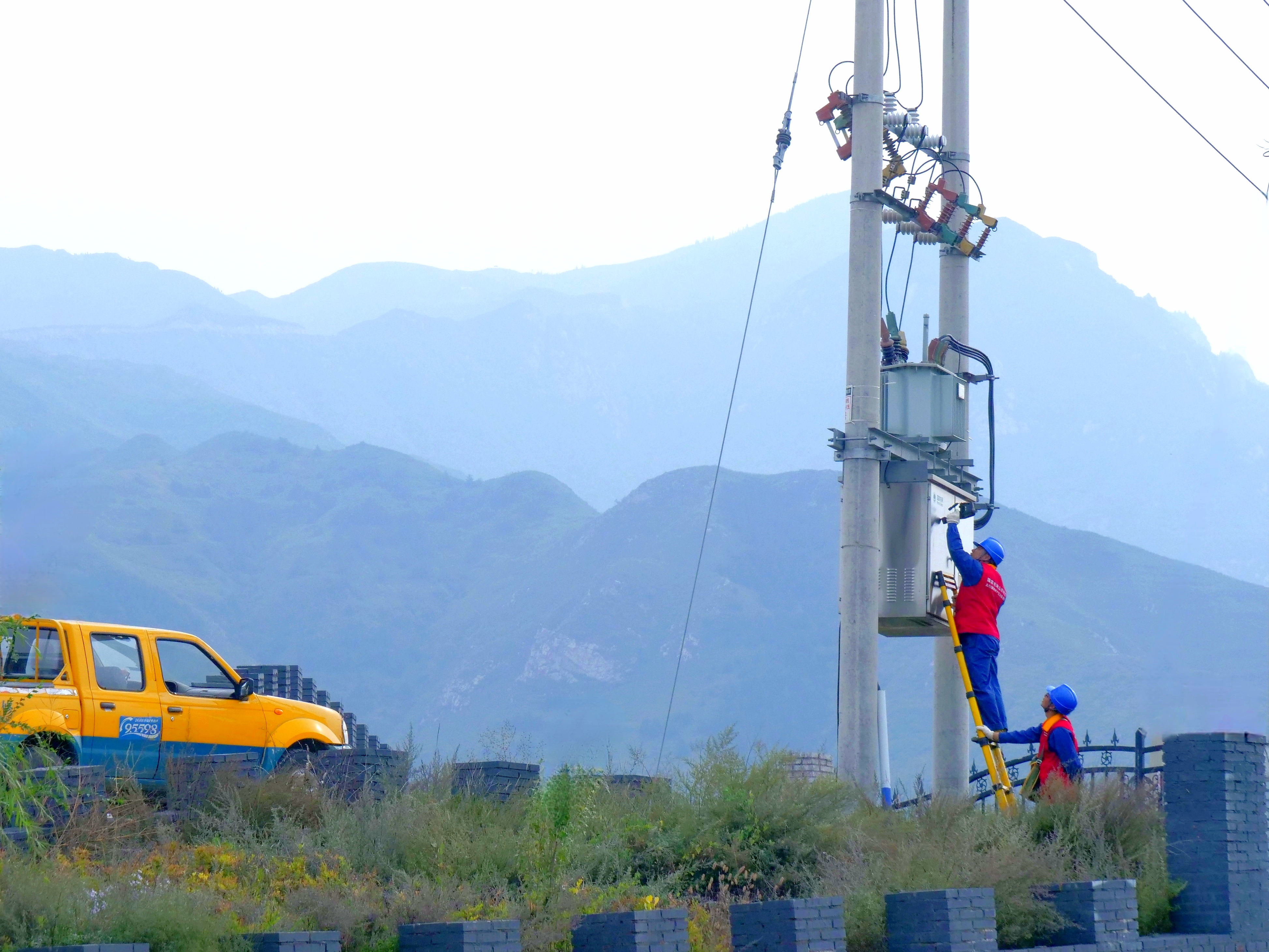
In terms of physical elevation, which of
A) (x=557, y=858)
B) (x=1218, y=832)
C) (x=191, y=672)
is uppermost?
(x=191, y=672)

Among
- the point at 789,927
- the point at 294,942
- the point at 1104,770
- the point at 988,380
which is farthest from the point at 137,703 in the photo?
the point at 988,380

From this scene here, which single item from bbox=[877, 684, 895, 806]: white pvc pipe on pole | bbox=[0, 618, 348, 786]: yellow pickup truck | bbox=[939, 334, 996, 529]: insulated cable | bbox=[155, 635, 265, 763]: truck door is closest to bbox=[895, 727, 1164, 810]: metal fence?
bbox=[877, 684, 895, 806]: white pvc pipe on pole

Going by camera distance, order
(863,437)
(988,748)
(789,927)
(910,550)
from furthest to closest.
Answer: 1. (910,550)
2. (863,437)
3. (988,748)
4. (789,927)

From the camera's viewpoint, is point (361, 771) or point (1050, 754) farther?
point (1050, 754)

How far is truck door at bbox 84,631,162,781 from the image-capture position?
44.0ft

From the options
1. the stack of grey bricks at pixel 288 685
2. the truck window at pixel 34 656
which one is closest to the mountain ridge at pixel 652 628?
the stack of grey bricks at pixel 288 685

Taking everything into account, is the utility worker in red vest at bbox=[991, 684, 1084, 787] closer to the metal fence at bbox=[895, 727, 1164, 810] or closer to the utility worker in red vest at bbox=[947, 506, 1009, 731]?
the metal fence at bbox=[895, 727, 1164, 810]

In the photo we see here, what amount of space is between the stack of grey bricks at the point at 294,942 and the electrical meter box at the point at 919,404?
10.3 meters

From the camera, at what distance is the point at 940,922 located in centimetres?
968

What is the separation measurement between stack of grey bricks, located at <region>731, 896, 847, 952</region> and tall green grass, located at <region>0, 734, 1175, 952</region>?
0.22 m

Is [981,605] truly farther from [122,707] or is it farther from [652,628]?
[652,628]

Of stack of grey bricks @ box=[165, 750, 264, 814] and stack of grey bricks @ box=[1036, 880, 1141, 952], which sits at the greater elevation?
stack of grey bricks @ box=[165, 750, 264, 814]

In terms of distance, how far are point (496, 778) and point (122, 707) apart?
3261 mm

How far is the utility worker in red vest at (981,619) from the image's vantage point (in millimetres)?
14742
